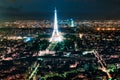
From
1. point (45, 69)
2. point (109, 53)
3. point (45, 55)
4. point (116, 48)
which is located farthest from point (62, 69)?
point (116, 48)

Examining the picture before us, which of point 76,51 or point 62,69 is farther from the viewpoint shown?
point 76,51

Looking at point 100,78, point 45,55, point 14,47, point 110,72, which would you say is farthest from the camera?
point 14,47

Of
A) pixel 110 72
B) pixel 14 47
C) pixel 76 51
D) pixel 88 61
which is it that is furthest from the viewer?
pixel 14 47

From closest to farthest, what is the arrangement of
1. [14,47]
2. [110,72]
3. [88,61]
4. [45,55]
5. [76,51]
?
1. [110,72]
2. [88,61]
3. [45,55]
4. [76,51]
5. [14,47]

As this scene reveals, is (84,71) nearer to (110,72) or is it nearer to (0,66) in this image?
(110,72)

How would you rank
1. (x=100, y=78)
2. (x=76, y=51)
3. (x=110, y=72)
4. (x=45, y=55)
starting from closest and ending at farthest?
(x=100, y=78), (x=110, y=72), (x=45, y=55), (x=76, y=51)

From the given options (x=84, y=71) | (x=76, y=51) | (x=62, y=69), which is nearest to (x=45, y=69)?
(x=62, y=69)

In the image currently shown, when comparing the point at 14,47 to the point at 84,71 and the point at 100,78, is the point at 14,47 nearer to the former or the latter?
the point at 84,71

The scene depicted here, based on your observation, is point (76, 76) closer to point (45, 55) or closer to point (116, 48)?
point (45, 55)

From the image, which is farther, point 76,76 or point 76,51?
point 76,51
